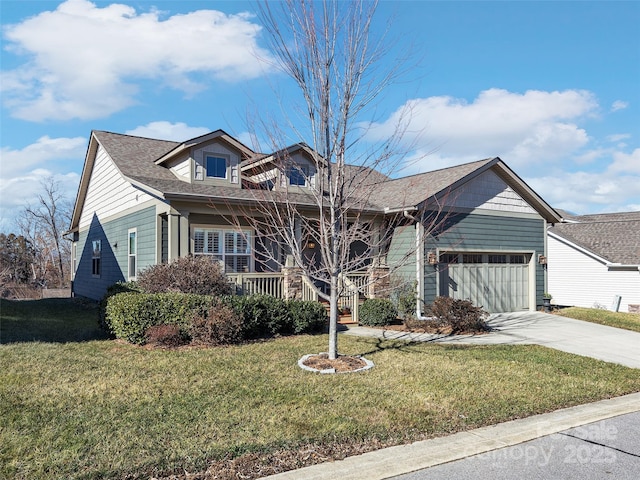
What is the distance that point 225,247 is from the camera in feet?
46.6

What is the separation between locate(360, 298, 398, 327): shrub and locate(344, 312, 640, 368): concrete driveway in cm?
41

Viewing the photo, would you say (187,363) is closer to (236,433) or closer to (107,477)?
(236,433)

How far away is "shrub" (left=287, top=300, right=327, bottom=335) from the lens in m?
10.7

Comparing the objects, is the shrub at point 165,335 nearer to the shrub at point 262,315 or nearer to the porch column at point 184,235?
the shrub at point 262,315

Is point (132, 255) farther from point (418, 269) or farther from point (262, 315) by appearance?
point (418, 269)

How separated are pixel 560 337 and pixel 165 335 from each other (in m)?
9.32

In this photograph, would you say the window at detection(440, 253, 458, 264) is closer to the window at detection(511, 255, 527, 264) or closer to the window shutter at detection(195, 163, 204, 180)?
the window at detection(511, 255, 527, 264)

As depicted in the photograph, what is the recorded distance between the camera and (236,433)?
15.6 feet

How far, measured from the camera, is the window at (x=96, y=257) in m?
19.4

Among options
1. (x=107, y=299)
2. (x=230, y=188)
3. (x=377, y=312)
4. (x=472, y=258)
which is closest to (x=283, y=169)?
(x=107, y=299)

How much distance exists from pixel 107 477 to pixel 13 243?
3565 centimetres

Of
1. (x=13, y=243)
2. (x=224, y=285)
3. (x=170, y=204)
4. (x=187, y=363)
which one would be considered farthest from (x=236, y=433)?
(x=13, y=243)

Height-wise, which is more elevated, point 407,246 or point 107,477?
point 407,246

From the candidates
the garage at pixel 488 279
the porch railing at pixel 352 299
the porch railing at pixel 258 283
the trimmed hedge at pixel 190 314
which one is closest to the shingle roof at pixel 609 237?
the garage at pixel 488 279
